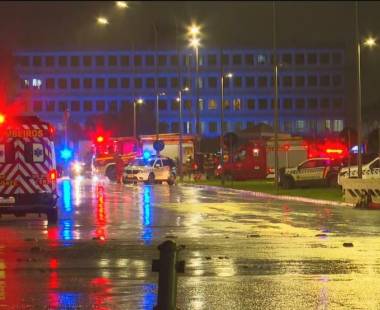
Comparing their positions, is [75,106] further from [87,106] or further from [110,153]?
[110,153]

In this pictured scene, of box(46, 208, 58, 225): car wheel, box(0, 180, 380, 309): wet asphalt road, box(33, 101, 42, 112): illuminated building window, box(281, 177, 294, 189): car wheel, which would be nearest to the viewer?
box(0, 180, 380, 309): wet asphalt road

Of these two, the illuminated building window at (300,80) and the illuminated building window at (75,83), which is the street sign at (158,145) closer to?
the illuminated building window at (75,83)

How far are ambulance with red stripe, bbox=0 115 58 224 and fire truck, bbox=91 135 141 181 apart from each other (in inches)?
1639

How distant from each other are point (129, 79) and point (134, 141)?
79875mm

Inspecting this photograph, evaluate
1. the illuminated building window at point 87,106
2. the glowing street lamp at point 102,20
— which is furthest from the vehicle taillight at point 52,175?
the illuminated building window at point 87,106

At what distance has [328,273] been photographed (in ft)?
41.6

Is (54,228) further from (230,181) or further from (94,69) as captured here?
(94,69)

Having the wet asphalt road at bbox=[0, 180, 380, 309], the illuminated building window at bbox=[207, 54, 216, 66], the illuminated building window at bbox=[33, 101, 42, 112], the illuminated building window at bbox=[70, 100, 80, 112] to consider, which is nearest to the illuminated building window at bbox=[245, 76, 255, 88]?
the illuminated building window at bbox=[207, 54, 216, 66]

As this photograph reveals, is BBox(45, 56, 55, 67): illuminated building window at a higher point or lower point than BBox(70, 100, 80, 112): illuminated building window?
higher

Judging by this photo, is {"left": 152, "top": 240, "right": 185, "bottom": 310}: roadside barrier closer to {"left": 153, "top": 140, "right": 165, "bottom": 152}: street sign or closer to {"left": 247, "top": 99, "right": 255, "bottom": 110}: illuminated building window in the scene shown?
{"left": 153, "top": 140, "right": 165, "bottom": 152}: street sign

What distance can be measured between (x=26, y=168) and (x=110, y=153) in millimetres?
44308

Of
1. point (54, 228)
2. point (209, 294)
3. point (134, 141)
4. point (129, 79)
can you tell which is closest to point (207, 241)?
point (54, 228)

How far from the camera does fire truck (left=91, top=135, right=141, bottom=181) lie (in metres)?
64.9

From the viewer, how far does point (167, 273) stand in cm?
757
